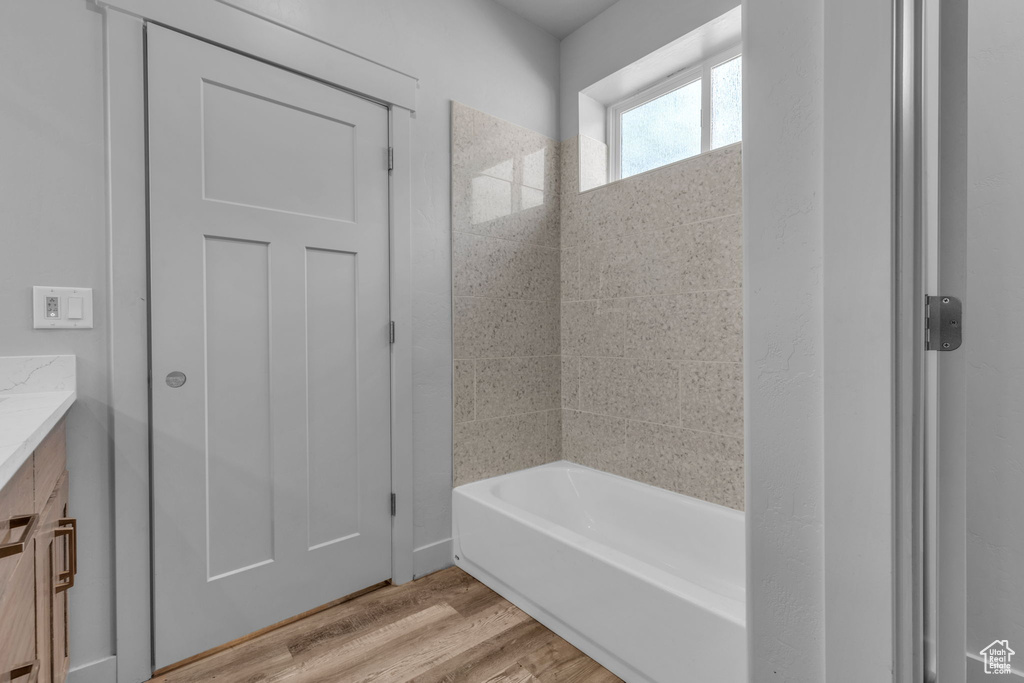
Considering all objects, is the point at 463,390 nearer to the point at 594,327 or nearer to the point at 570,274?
the point at 594,327

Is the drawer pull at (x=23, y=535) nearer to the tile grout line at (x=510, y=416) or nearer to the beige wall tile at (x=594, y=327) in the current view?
the tile grout line at (x=510, y=416)

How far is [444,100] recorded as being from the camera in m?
2.20

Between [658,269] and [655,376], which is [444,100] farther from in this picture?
[655,376]

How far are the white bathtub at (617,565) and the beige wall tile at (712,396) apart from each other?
12.9 inches

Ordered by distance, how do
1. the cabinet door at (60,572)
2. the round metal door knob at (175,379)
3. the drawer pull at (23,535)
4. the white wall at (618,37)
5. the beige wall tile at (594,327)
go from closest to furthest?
the drawer pull at (23,535), the cabinet door at (60,572), the round metal door knob at (175,379), the white wall at (618,37), the beige wall tile at (594,327)

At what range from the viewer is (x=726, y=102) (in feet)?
7.16

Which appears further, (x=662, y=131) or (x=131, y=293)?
(x=662, y=131)

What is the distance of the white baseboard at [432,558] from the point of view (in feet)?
6.97

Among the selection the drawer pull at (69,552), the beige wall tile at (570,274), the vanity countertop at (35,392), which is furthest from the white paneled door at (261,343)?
the beige wall tile at (570,274)

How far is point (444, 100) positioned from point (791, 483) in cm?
206

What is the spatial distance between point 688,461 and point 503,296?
112cm

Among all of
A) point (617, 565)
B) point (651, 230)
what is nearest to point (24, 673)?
point (617, 565)

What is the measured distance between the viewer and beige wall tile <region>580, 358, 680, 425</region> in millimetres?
2170

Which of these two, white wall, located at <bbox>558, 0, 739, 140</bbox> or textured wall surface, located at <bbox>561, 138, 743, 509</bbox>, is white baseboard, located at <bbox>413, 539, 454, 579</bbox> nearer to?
textured wall surface, located at <bbox>561, 138, 743, 509</bbox>
